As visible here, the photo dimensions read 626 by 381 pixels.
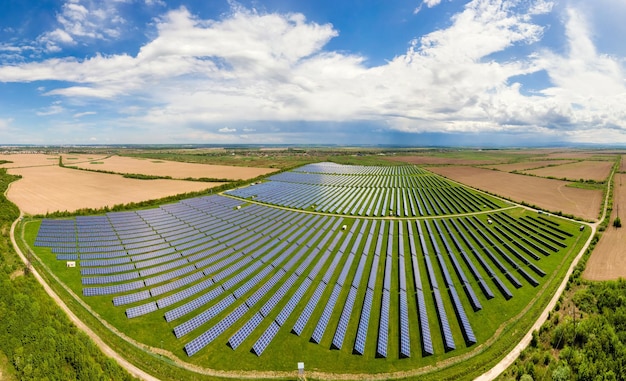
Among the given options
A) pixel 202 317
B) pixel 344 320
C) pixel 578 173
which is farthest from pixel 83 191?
pixel 578 173

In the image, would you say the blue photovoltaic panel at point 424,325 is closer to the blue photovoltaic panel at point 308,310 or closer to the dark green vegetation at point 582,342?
the dark green vegetation at point 582,342

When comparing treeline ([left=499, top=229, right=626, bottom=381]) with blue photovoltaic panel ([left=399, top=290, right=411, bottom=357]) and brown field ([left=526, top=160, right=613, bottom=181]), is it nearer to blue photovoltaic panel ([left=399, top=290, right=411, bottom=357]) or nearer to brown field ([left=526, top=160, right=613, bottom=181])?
blue photovoltaic panel ([left=399, top=290, right=411, bottom=357])

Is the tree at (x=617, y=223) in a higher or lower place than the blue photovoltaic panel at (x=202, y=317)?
→ higher

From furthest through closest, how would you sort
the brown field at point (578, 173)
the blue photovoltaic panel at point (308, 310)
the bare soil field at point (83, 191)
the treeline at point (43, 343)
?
the brown field at point (578, 173) → the bare soil field at point (83, 191) → the blue photovoltaic panel at point (308, 310) → the treeline at point (43, 343)

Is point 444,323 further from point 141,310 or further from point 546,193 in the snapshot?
point 546,193

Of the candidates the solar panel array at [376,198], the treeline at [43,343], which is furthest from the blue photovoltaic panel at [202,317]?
the solar panel array at [376,198]

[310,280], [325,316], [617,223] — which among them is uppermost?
[617,223]

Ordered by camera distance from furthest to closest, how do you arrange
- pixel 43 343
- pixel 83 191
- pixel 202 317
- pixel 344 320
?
pixel 83 191, pixel 344 320, pixel 202 317, pixel 43 343
